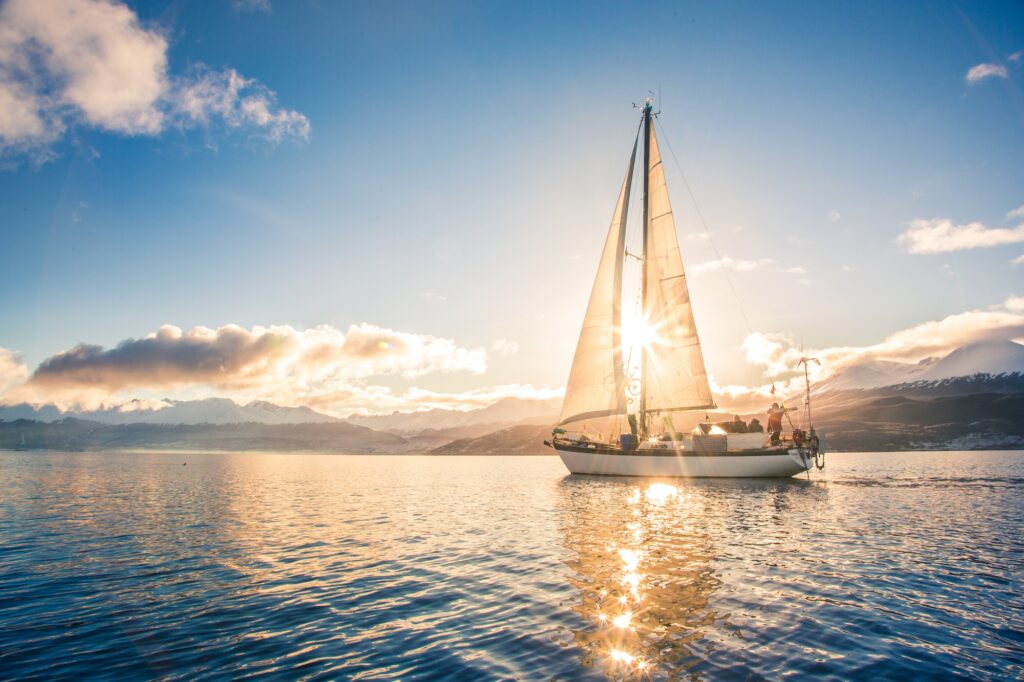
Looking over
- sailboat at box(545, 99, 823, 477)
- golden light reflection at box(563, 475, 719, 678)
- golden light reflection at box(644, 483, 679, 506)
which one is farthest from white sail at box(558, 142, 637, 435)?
golden light reflection at box(563, 475, 719, 678)

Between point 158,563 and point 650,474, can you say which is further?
point 650,474

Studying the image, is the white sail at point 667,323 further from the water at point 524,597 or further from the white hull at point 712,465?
the water at point 524,597

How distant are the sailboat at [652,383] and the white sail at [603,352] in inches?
4.5

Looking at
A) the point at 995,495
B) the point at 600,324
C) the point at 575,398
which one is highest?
the point at 600,324

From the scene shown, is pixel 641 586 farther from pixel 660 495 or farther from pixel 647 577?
pixel 660 495

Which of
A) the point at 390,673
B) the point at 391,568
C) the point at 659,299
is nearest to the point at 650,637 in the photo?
the point at 390,673

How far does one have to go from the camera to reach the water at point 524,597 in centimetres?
1031

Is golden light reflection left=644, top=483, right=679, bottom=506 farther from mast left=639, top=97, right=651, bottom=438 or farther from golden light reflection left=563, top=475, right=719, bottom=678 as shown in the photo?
mast left=639, top=97, right=651, bottom=438

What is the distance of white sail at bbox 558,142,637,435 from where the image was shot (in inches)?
2282

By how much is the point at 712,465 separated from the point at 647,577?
41.7 metres

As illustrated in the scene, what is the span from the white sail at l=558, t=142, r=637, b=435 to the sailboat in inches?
4.5

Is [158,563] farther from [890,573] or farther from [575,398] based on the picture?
[575,398]

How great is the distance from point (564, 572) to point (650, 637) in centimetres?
636

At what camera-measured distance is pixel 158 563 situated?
19750mm
